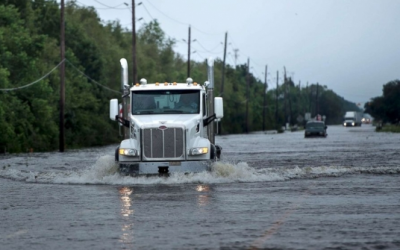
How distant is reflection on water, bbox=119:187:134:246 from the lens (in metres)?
12.8

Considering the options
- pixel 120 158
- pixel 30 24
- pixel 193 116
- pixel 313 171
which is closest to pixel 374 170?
pixel 313 171

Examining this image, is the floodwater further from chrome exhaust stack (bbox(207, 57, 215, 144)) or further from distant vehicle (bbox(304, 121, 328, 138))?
distant vehicle (bbox(304, 121, 328, 138))

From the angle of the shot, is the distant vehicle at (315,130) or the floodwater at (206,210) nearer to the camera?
the floodwater at (206,210)

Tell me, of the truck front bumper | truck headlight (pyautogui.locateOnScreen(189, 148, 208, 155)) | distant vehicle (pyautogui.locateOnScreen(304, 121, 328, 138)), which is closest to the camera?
the truck front bumper

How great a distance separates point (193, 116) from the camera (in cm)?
2609

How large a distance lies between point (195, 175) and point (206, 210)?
317 inches

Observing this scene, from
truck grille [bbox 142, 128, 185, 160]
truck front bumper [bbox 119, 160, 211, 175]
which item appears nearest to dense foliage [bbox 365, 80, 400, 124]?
truck front bumper [bbox 119, 160, 211, 175]

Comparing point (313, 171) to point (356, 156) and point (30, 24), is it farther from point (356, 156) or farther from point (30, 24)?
point (30, 24)

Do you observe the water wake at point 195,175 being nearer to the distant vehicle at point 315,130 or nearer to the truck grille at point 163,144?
the truck grille at point 163,144

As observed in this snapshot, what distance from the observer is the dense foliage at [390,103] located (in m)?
142

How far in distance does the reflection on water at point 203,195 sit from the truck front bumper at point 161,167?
1.50 metres

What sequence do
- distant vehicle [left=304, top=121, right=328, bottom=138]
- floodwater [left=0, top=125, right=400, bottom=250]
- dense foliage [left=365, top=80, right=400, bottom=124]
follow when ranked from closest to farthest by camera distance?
floodwater [left=0, top=125, right=400, bottom=250]
distant vehicle [left=304, top=121, right=328, bottom=138]
dense foliage [left=365, top=80, right=400, bottom=124]

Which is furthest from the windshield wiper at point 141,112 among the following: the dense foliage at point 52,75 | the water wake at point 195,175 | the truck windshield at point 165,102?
the dense foliage at point 52,75

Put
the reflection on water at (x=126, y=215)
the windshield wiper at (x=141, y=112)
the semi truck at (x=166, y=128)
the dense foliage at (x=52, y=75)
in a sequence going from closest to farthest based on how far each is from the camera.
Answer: the reflection on water at (x=126, y=215) < the semi truck at (x=166, y=128) < the windshield wiper at (x=141, y=112) < the dense foliage at (x=52, y=75)
